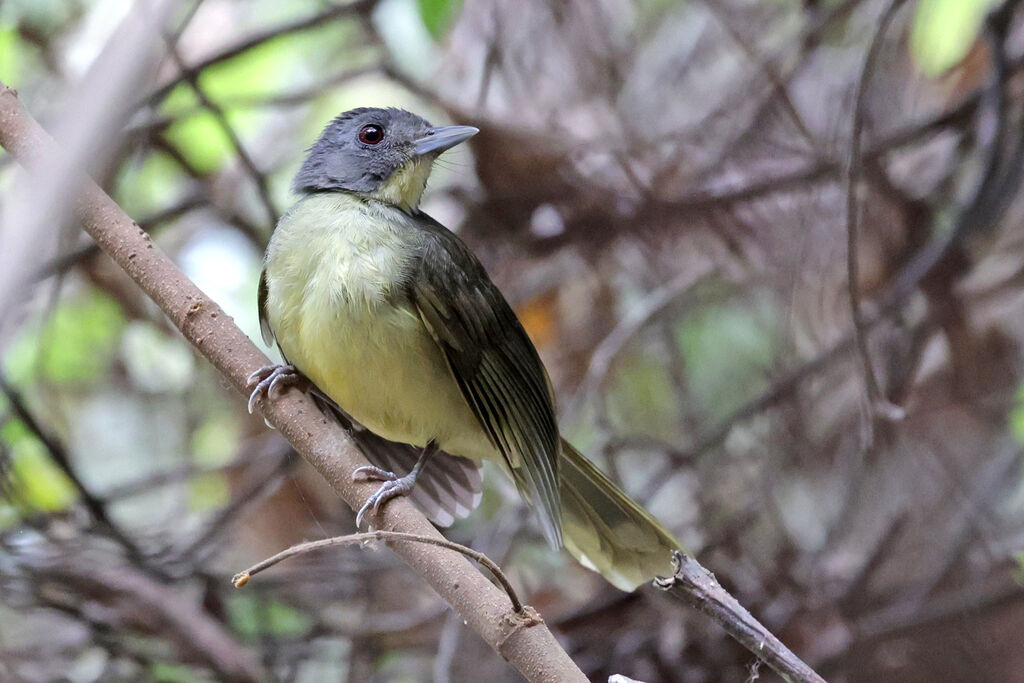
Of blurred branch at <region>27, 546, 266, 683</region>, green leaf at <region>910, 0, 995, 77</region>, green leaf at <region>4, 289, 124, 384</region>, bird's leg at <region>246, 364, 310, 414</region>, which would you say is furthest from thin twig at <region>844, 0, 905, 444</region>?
green leaf at <region>4, 289, 124, 384</region>

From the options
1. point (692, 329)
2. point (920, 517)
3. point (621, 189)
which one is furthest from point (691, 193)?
point (920, 517)

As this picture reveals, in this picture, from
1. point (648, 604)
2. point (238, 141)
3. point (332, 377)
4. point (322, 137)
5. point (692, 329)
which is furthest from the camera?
point (692, 329)

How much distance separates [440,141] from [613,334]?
3.71ft

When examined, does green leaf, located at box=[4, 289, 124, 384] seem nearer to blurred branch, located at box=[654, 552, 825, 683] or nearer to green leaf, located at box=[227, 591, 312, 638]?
green leaf, located at box=[227, 591, 312, 638]

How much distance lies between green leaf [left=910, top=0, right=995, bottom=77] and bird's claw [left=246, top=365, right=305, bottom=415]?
2548mm

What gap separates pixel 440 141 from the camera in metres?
2.93

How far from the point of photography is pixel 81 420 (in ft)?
12.7

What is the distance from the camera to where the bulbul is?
244 centimetres

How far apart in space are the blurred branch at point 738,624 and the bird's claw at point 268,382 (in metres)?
0.95

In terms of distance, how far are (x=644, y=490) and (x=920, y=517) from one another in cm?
90

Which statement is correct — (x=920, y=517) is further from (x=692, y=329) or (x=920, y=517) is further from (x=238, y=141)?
(x=238, y=141)

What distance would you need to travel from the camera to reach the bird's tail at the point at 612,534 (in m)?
2.63

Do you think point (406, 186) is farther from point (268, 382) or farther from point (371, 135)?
point (268, 382)

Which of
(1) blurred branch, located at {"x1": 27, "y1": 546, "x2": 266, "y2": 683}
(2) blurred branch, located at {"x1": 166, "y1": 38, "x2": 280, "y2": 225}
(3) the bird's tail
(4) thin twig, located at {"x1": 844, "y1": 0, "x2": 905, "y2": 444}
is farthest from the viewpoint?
(2) blurred branch, located at {"x1": 166, "y1": 38, "x2": 280, "y2": 225}
